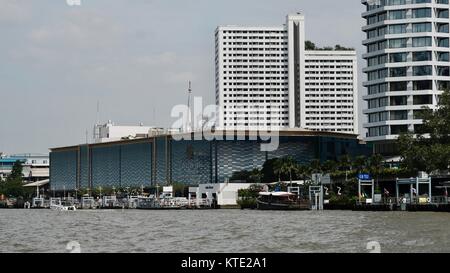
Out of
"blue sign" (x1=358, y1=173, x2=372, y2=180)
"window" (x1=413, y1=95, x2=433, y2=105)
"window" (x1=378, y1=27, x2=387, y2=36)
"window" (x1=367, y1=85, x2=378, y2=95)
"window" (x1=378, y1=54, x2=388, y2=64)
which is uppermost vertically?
"window" (x1=378, y1=27, x2=387, y2=36)

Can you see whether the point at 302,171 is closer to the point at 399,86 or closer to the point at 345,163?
the point at 345,163

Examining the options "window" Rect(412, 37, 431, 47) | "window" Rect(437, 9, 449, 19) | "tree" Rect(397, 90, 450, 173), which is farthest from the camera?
"window" Rect(437, 9, 449, 19)

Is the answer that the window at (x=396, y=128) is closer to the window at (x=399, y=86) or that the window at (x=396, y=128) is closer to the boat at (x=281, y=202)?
the window at (x=399, y=86)

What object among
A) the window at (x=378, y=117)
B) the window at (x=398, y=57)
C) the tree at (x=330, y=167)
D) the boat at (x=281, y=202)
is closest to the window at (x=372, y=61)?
the window at (x=398, y=57)

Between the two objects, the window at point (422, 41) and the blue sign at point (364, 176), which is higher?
the window at point (422, 41)

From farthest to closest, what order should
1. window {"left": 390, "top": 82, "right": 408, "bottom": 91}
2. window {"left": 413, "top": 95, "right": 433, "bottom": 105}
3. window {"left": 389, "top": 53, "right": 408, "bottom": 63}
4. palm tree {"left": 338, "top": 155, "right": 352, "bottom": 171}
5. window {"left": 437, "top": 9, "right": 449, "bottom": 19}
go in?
1. window {"left": 390, "top": 82, "right": 408, "bottom": 91}
2. window {"left": 413, "top": 95, "right": 433, "bottom": 105}
3. window {"left": 389, "top": 53, "right": 408, "bottom": 63}
4. window {"left": 437, "top": 9, "right": 449, "bottom": 19}
5. palm tree {"left": 338, "top": 155, "right": 352, "bottom": 171}

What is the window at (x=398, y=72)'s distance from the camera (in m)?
165

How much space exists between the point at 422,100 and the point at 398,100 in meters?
4.54

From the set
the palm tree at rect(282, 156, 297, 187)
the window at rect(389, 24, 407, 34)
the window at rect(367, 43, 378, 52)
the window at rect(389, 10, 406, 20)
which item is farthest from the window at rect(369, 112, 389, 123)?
the palm tree at rect(282, 156, 297, 187)

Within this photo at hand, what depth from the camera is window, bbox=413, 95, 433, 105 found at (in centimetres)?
16412

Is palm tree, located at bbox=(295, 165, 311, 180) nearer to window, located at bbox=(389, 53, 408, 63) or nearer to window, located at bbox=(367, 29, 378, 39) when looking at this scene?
window, located at bbox=(389, 53, 408, 63)

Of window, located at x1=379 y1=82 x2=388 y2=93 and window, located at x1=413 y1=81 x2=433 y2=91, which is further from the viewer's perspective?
window, located at x1=379 y1=82 x2=388 y2=93

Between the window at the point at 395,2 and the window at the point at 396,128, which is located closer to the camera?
the window at the point at 395,2
